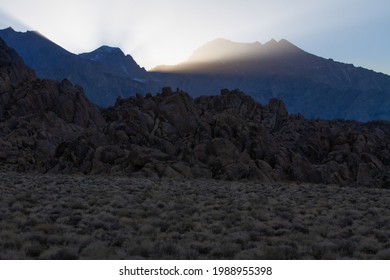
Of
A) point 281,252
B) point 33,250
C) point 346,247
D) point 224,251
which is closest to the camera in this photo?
point 33,250

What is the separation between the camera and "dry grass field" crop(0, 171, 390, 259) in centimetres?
1195

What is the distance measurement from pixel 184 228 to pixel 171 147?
136 feet

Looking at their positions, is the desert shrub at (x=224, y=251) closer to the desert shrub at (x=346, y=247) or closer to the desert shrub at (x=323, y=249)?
the desert shrub at (x=323, y=249)

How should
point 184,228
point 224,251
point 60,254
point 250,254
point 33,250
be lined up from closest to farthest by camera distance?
point 60,254 → point 33,250 → point 250,254 → point 224,251 → point 184,228

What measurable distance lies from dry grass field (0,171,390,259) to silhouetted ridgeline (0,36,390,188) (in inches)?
900

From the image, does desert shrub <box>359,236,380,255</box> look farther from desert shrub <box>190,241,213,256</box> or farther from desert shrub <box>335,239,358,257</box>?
desert shrub <box>190,241,213,256</box>

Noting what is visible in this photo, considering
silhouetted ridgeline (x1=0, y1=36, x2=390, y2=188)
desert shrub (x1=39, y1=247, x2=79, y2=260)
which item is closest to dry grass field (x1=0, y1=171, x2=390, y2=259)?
desert shrub (x1=39, y1=247, x2=79, y2=260)

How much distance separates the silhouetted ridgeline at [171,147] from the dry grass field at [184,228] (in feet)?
75.0

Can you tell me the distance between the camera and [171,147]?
2240 inches

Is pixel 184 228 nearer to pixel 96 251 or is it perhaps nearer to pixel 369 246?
pixel 96 251

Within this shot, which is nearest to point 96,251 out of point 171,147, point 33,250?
point 33,250

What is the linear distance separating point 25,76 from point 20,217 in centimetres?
11411

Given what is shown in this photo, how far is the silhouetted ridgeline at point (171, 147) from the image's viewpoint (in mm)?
48750

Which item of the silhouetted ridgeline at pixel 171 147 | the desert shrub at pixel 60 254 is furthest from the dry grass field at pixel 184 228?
the silhouetted ridgeline at pixel 171 147
